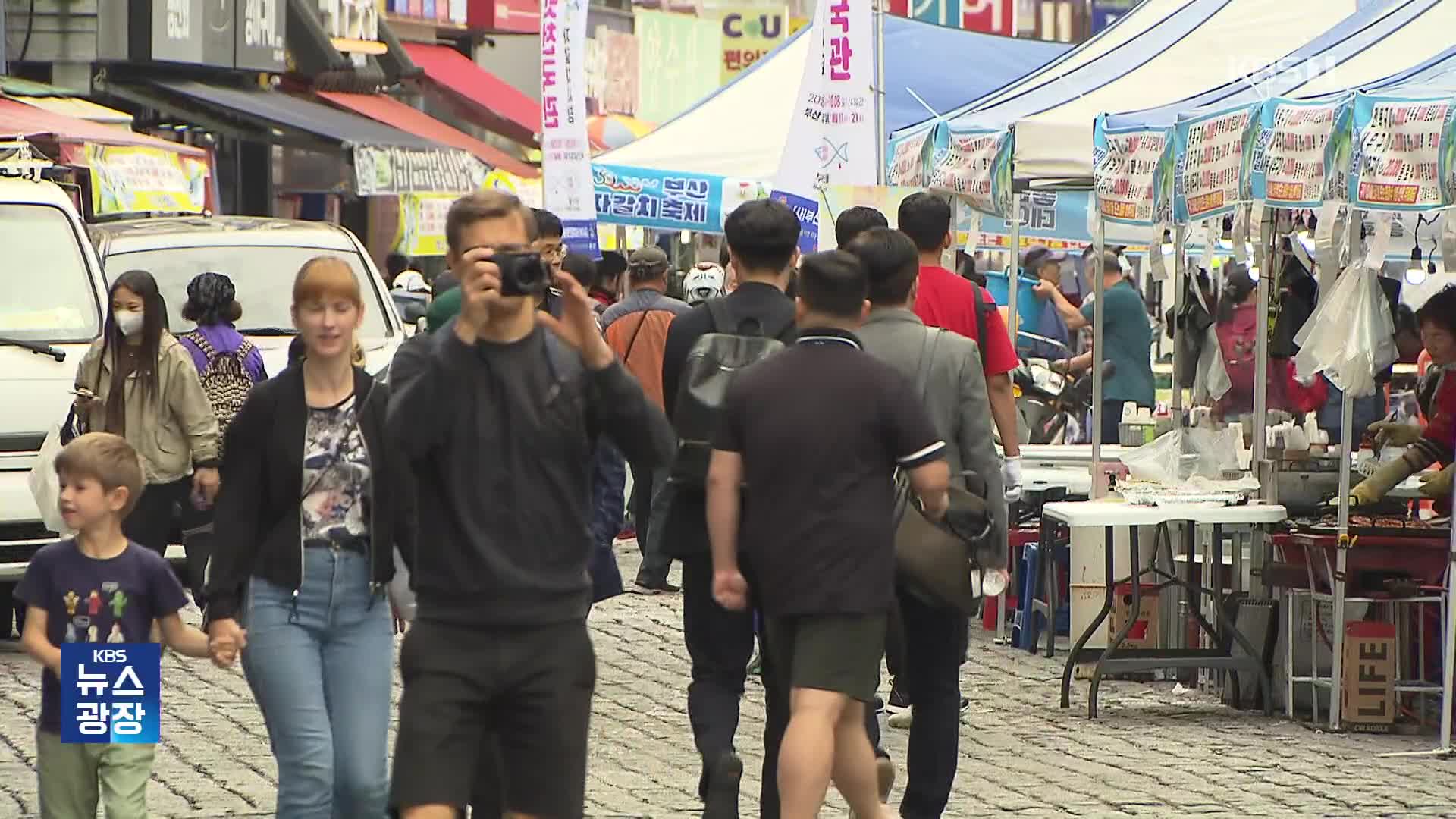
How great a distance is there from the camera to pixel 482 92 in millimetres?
33156

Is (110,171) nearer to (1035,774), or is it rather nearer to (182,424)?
(182,424)

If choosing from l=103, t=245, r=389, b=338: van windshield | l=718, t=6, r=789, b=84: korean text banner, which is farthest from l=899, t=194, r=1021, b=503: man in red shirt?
l=718, t=6, r=789, b=84: korean text banner

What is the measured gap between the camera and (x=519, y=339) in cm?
501

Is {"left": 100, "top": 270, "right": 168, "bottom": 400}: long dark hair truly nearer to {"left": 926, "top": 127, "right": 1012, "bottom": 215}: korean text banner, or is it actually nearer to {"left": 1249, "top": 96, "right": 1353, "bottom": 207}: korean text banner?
{"left": 926, "top": 127, "right": 1012, "bottom": 215}: korean text banner

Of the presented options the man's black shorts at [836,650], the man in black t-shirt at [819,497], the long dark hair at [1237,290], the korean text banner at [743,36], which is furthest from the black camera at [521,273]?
the korean text banner at [743,36]

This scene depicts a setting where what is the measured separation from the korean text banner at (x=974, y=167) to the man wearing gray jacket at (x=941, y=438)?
4.94 m

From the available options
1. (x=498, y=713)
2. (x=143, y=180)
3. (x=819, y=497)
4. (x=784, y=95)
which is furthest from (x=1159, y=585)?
(x=143, y=180)

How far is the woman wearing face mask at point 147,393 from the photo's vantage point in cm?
1033

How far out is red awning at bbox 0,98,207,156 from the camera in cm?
1881

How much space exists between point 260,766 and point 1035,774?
8.74 feet

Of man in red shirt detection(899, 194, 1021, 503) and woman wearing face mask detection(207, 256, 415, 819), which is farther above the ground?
man in red shirt detection(899, 194, 1021, 503)

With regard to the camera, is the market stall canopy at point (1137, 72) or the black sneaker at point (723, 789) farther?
the market stall canopy at point (1137, 72)

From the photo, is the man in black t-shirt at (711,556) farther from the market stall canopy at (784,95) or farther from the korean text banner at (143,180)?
the korean text banner at (143,180)

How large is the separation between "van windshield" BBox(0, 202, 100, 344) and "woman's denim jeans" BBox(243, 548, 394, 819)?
6.58m
